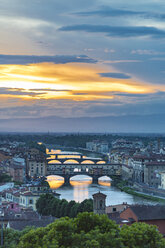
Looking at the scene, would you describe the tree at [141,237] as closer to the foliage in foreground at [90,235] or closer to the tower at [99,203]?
the foliage in foreground at [90,235]

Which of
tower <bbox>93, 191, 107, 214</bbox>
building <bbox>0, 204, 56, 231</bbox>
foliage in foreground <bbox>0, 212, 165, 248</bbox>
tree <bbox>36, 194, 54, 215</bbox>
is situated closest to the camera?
foliage in foreground <bbox>0, 212, 165, 248</bbox>

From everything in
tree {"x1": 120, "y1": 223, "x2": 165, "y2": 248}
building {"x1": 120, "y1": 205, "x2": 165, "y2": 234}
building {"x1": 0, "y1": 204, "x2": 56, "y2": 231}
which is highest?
tree {"x1": 120, "y1": 223, "x2": 165, "y2": 248}

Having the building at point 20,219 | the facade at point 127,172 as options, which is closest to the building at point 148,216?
the building at point 20,219

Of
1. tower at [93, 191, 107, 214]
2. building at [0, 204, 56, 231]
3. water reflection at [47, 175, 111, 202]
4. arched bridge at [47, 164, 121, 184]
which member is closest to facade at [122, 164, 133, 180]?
arched bridge at [47, 164, 121, 184]

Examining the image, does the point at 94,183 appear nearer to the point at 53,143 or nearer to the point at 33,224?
the point at 33,224

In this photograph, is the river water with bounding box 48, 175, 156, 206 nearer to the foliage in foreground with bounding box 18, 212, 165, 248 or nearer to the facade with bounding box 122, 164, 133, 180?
the facade with bounding box 122, 164, 133, 180

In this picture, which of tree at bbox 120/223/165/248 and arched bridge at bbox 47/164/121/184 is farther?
arched bridge at bbox 47/164/121/184
